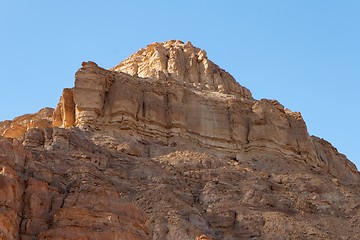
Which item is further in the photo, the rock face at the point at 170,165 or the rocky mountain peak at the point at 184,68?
the rocky mountain peak at the point at 184,68

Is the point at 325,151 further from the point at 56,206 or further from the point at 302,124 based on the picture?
the point at 56,206

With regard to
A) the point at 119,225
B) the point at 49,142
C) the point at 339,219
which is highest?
the point at 49,142

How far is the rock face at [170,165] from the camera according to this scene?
3662 centimetres

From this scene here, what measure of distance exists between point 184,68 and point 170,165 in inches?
1177

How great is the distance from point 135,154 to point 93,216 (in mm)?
32678

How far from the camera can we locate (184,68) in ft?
309

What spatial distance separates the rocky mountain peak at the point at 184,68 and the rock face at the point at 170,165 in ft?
0.55

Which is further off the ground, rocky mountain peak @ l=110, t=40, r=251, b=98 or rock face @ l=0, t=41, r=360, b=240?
rocky mountain peak @ l=110, t=40, r=251, b=98

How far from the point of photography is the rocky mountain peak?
92312 mm

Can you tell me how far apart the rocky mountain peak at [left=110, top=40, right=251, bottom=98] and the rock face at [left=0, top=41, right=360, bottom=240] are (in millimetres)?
168

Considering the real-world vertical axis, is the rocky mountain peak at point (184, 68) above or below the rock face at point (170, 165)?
above

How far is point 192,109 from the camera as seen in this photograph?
81125 millimetres

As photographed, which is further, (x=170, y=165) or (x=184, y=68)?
(x=184, y=68)

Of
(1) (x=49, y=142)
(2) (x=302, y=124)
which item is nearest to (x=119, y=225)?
(1) (x=49, y=142)
